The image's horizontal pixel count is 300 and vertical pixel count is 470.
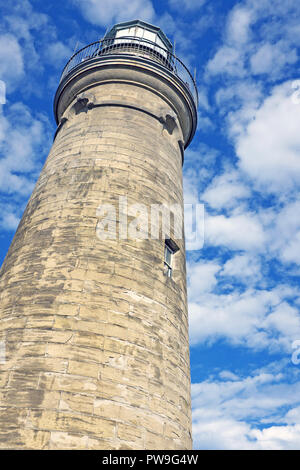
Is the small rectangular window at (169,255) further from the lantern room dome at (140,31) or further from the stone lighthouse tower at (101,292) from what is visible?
the lantern room dome at (140,31)

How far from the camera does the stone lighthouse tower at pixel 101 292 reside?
7.49 metres

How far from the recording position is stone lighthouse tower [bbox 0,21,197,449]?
24.6ft

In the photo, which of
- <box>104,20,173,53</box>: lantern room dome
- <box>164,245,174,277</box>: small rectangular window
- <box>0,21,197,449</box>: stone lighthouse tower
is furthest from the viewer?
<box>104,20,173,53</box>: lantern room dome

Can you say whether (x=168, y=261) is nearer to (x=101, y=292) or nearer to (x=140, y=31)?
(x=101, y=292)

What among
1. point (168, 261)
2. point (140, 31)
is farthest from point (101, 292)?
point (140, 31)

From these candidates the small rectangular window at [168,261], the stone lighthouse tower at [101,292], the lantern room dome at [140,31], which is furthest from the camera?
the lantern room dome at [140,31]

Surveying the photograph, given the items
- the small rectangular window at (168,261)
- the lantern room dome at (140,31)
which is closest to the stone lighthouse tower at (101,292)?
the small rectangular window at (168,261)

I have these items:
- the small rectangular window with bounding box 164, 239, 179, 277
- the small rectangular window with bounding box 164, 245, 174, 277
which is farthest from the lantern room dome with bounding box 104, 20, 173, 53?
the small rectangular window with bounding box 164, 245, 174, 277

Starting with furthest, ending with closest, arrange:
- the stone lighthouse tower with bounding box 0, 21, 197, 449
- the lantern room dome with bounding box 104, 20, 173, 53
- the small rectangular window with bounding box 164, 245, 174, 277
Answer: the lantern room dome with bounding box 104, 20, 173, 53, the small rectangular window with bounding box 164, 245, 174, 277, the stone lighthouse tower with bounding box 0, 21, 197, 449

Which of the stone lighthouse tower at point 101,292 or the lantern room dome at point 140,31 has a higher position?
the lantern room dome at point 140,31

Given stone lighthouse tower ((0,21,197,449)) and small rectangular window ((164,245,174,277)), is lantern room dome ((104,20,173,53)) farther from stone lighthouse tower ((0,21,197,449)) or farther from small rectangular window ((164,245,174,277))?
small rectangular window ((164,245,174,277))

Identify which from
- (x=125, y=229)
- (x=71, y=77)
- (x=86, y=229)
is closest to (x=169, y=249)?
(x=125, y=229)

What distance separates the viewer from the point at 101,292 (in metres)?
9.02
